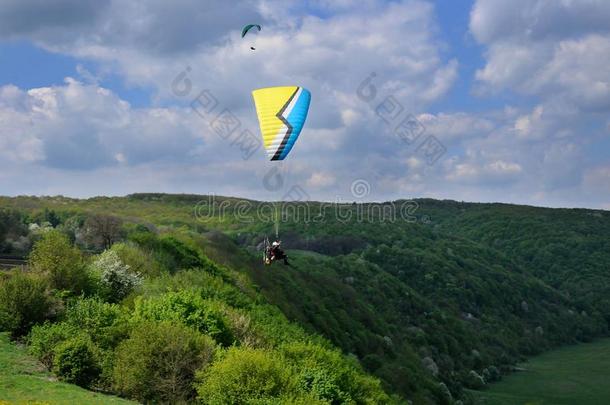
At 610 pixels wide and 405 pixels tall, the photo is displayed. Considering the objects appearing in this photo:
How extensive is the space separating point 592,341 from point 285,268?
306 feet

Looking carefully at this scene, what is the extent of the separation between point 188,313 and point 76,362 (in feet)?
22.1

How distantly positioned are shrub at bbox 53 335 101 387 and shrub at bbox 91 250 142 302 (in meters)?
11.2

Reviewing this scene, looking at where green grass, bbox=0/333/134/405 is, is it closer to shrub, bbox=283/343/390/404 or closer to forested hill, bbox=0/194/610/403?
shrub, bbox=283/343/390/404

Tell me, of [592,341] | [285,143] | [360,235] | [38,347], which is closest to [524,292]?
[592,341]

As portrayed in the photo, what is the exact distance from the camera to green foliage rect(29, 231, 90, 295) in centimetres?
3278

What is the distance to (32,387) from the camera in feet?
71.7

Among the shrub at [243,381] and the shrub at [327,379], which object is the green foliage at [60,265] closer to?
the shrub at [327,379]

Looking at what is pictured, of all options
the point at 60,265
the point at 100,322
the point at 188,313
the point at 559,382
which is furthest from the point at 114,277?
the point at 559,382

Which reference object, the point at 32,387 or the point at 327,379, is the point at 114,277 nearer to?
the point at 32,387

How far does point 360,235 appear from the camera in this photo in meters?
156

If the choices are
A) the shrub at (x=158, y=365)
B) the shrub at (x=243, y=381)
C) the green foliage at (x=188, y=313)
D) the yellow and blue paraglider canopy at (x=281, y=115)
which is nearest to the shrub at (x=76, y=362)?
the shrub at (x=158, y=365)

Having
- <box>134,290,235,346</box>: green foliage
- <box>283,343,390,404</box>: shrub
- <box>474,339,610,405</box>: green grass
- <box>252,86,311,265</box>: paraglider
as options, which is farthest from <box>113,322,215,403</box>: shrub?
<box>474,339,610,405</box>: green grass

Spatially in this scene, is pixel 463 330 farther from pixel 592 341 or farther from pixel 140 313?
pixel 140 313

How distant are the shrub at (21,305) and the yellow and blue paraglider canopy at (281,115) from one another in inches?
510
